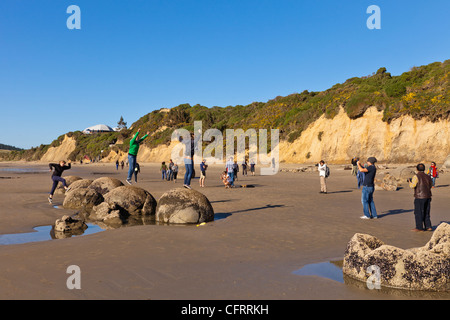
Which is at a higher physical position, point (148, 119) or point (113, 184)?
point (148, 119)

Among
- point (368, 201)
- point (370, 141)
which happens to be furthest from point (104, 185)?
point (370, 141)

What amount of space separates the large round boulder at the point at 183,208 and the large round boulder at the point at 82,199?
3.92m

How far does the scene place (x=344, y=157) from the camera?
43625mm

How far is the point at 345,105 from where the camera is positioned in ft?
153

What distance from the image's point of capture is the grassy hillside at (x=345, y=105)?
38.1 metres

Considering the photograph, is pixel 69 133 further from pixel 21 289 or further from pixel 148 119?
pixel 21 289

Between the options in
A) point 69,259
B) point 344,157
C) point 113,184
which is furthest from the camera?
point 344,157

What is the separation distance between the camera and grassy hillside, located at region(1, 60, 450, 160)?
38.1 m

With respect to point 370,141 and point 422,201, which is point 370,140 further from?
point 422,201

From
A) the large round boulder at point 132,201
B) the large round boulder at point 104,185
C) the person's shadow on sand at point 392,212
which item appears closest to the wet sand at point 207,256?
the person's shadow on sand at point 392,212

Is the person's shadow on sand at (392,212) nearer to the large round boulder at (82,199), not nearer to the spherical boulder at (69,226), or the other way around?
the spherical boulder at (69,226)

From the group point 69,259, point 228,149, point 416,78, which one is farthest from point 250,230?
point 228,149

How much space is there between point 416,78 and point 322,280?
45.7 meters
